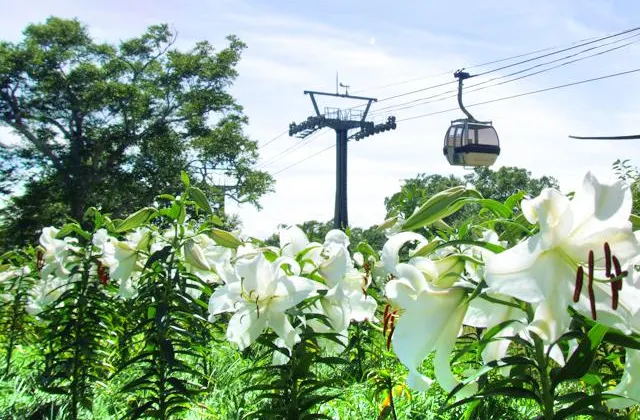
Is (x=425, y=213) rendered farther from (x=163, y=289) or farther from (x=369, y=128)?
(x=369, y=128)

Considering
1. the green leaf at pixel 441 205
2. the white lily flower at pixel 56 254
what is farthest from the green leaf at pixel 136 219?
the white lily flower at pixel 56 254

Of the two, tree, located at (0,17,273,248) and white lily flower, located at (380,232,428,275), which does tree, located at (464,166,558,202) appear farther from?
white lily flower, located at (380,232,428,275)

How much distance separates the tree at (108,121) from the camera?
65.8 ft

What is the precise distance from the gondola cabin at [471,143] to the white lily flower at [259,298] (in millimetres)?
9461

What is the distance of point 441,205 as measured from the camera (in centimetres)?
96

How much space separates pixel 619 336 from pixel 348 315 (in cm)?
72

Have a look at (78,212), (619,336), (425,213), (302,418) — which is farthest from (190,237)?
(78,212)

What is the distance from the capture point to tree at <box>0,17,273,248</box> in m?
20.0

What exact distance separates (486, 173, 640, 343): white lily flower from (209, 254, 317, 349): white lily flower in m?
0.63

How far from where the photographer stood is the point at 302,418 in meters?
1.66

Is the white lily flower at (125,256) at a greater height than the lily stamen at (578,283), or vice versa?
the lily stamen at (578,283)

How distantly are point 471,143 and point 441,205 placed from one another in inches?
388

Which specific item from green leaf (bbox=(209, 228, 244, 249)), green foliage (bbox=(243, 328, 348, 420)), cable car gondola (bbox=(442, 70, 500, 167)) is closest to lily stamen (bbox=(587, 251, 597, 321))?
green foliage (bbox=(243, 328, 348, 420))

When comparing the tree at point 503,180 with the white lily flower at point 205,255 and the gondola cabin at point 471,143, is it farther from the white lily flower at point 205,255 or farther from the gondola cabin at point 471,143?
the white lily flower at point 205,255
